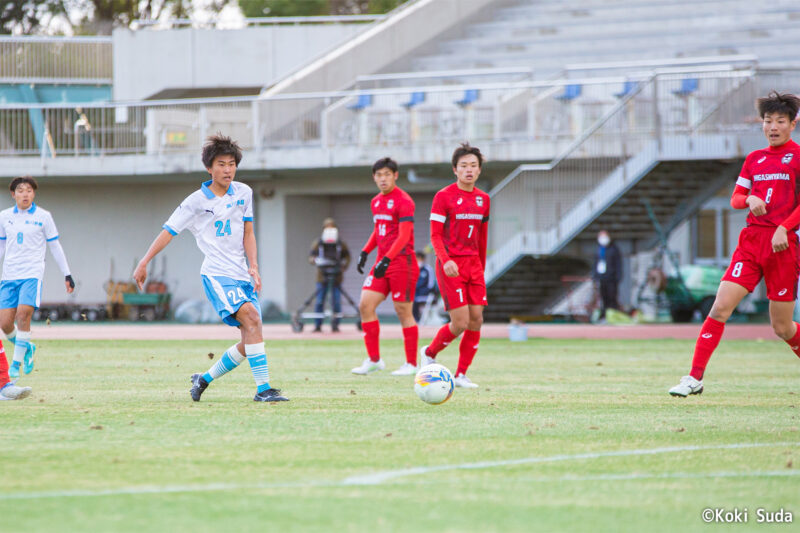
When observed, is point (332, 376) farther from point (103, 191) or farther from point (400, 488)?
point (103, 191)

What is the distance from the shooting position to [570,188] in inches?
996

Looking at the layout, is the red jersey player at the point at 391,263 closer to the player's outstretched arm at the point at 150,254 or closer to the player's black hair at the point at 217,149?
the player's black hair at the point at 217,149

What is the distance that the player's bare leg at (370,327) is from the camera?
13.2m

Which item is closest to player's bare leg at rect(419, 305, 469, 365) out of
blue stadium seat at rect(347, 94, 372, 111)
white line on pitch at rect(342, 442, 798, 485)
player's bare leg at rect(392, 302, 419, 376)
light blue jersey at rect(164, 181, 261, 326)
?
player's bare leg at rect(392, 302, 419, 376)

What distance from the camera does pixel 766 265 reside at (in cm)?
909

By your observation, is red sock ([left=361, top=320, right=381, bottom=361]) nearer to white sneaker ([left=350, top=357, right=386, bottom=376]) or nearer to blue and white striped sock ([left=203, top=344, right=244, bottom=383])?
white sneaker ([left=350, top=357, right=386, bottom=376])

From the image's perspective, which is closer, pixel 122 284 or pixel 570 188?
pixel 570 188

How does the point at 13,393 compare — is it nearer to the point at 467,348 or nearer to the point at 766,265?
the point at 467,348

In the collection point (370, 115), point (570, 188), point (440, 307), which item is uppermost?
point (370, 115)

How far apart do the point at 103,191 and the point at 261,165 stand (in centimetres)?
859

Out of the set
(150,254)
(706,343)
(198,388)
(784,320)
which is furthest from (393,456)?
(784,320)

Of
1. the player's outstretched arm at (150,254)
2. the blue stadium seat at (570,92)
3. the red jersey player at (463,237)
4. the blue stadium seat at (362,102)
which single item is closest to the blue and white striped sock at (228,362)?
the player's outstretched arm at (150,254)

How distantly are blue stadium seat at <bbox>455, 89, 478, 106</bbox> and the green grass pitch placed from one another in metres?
17.5

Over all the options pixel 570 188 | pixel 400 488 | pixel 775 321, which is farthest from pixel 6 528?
pixel 570 188
